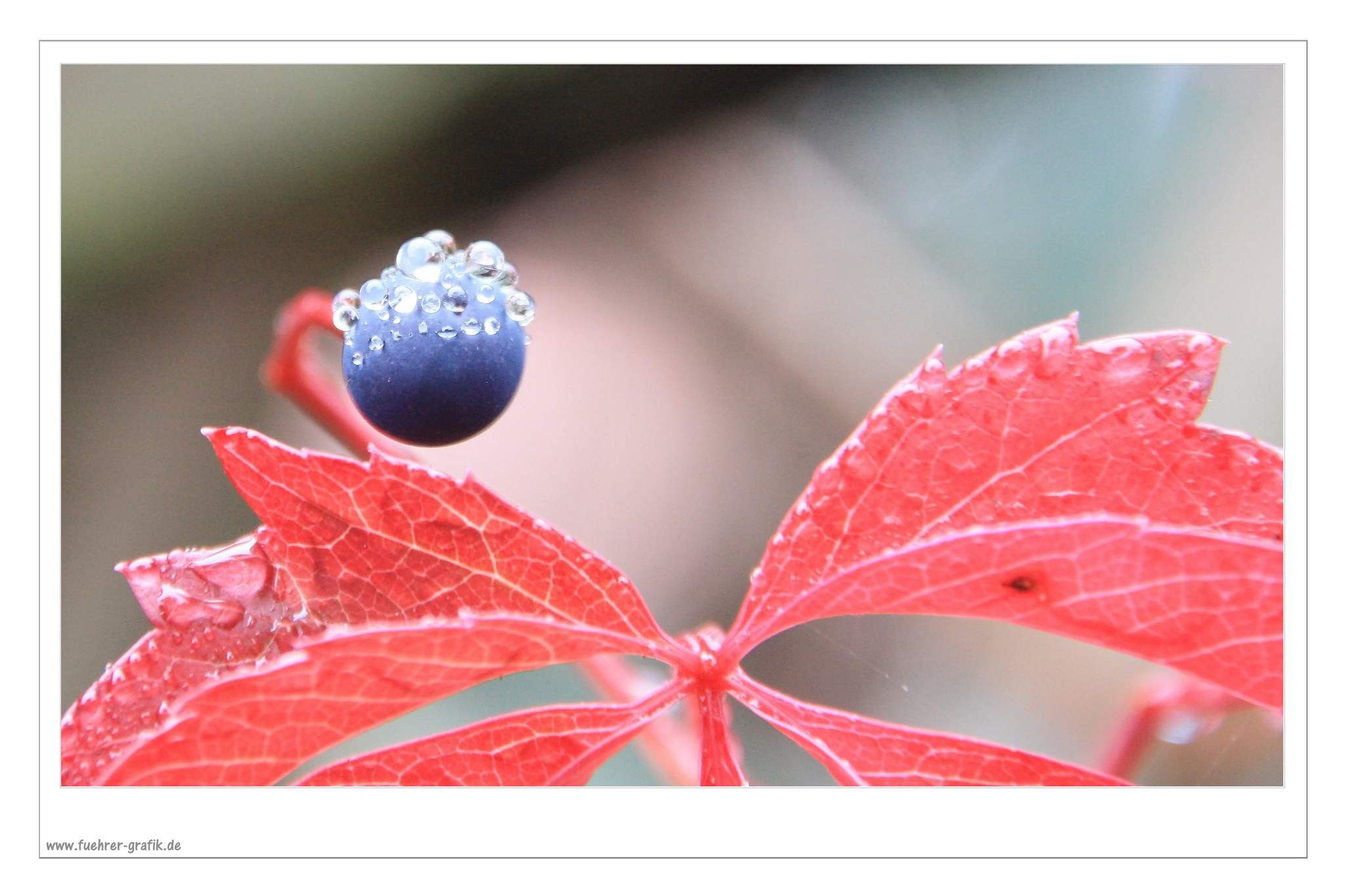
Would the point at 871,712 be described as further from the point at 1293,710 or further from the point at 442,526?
the point at 442,526

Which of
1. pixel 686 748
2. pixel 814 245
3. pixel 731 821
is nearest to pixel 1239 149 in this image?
pixel 814 245

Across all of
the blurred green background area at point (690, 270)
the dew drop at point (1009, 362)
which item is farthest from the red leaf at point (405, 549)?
the blurred green background area at point (690, 270)

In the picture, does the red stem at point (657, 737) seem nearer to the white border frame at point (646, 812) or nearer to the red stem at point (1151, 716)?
the white border frame at point (646, 812)

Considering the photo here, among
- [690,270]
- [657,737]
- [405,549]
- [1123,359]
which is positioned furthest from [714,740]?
[690,270]

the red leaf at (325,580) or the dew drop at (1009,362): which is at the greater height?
the dew drop at (1009,362)

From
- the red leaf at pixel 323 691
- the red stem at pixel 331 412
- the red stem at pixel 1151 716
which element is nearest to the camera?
the red leaf at pixel 323 691

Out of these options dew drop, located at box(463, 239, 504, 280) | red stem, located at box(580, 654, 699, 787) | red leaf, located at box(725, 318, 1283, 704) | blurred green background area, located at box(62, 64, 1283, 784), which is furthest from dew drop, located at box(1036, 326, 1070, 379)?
blurred green background area, located at box(62, 64, 1283, 784)

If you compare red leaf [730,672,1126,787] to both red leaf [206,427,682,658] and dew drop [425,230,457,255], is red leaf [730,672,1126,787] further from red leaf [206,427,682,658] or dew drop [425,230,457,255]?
dew drop [425,230,457,255]
